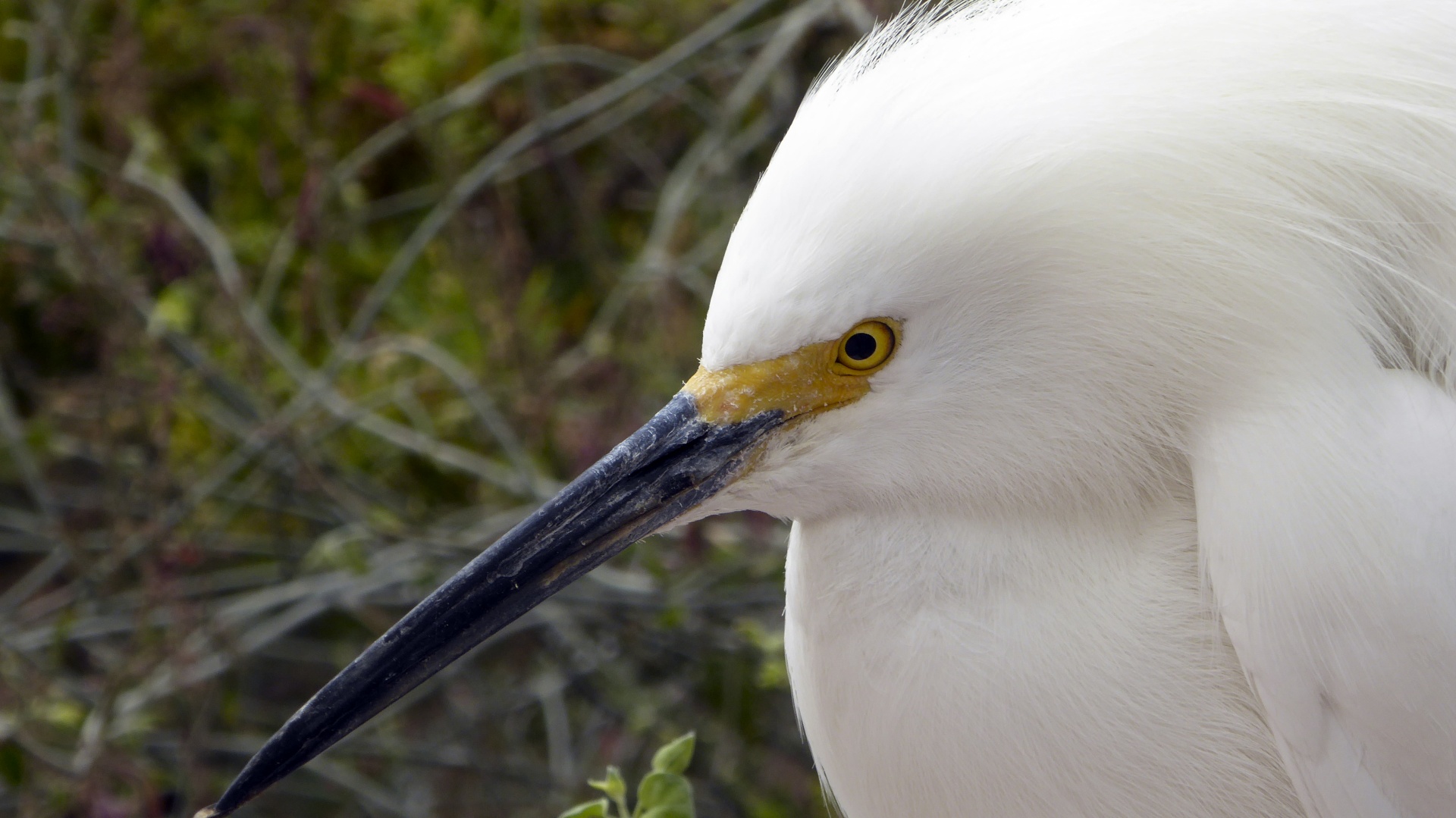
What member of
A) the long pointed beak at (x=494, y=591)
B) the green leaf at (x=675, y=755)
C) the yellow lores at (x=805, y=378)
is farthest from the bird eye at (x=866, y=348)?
the green leaf at (x=675, y=755)

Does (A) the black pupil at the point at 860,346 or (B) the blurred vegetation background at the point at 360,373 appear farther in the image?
(B) the blurred vegetation background at the point at 360,373

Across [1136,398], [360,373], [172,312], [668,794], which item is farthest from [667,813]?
[360,373]

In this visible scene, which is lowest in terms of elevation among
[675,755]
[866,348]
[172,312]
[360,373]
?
[675,755]

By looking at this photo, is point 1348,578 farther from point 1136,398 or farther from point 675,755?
point 675,755

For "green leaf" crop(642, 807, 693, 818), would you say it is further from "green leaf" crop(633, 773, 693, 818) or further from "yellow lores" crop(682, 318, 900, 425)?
"yellow lores" crop(682, 318, 900, 425)

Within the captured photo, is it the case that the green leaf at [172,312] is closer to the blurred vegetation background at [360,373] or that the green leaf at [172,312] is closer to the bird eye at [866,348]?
the blurred vegetation background at [360,373]

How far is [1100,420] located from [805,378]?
21 centimetres

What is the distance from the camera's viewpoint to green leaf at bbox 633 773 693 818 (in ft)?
2.99

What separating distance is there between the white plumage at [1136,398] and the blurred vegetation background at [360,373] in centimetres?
73

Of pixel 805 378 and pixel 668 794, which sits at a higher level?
pixel 805 378

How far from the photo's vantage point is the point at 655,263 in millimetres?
2094

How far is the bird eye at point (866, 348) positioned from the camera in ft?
2.95

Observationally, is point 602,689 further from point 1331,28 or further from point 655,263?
point 1331,28

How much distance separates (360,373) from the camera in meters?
2.46
